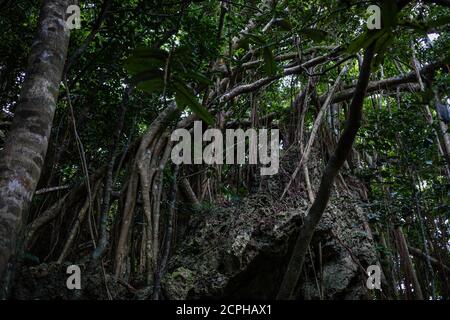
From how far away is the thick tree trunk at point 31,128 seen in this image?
1.45 m

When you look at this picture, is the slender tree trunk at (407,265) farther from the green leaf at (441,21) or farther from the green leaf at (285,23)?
the green leaf at (441,21)

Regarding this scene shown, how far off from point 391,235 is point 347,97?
1.60m

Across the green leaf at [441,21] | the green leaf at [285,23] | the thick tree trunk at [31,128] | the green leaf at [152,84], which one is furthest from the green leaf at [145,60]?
the green leaf at [285,23]

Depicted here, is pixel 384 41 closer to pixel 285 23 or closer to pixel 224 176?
pixel 285 23

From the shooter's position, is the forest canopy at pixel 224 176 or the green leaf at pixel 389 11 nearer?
the green leaf at pixel 389 11

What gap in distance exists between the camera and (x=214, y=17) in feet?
12.7

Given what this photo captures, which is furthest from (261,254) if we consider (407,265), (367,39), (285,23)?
(367,39)

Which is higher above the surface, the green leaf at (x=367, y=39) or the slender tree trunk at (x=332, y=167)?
the green leaf at (x=367, y=39)

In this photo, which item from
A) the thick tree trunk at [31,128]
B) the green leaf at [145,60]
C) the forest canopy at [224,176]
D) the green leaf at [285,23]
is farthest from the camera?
the green leaf at [285,23]

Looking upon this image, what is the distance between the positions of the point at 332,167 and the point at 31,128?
1307mm

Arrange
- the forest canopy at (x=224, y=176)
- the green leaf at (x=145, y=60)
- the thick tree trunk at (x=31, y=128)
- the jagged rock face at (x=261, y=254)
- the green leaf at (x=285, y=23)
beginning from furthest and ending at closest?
the green leaf at (x=285, y=23) < the jagged rock face at (x=261, y=254) < the forest canopy at (x=224, y=176) < the green leaf at (x=145, y=60) < the thick tree trunk at (x=31, y=128)

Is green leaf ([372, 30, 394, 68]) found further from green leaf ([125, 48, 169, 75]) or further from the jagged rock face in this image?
the jagged rock face

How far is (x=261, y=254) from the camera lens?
3.18 metres

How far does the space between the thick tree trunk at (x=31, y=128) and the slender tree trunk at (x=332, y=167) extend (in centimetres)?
123
